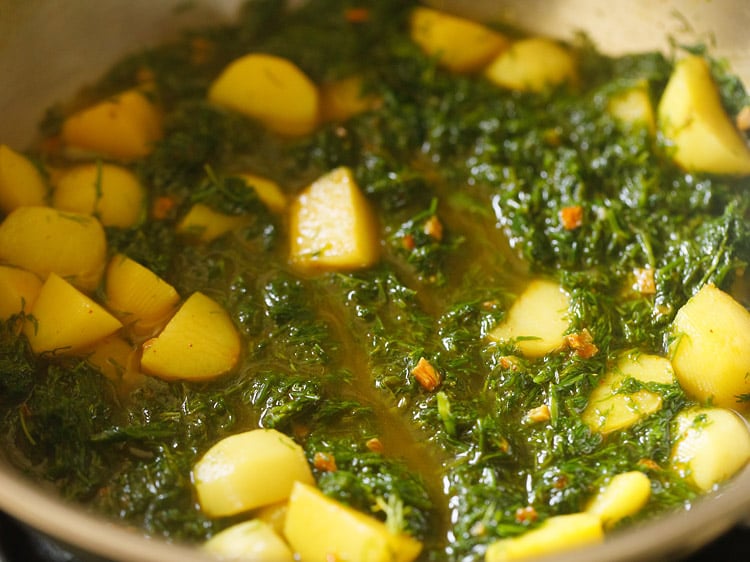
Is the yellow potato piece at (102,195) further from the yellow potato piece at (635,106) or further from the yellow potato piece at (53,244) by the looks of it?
the yellow potato piece at (635,106)

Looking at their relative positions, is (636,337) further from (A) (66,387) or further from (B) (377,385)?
(A) (66,387)

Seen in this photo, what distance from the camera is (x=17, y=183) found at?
386 centimetres

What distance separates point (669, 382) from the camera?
3389 mm

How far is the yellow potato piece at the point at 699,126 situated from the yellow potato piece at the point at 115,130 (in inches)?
108

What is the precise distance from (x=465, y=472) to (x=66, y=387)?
165 cm

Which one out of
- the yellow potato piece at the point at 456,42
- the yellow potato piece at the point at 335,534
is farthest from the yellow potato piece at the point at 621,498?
the yellow potato piece at the point at 456,42

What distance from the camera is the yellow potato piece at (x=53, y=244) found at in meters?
3.62

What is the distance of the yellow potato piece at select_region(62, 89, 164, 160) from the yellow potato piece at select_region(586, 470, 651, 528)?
2.83 m

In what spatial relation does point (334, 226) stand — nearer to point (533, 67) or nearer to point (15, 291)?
point (15, 291)

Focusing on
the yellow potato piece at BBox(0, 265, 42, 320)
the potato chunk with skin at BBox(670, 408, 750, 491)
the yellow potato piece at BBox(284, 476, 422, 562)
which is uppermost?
the potato chunk with skin at BBox(670, 408, 750, 491)

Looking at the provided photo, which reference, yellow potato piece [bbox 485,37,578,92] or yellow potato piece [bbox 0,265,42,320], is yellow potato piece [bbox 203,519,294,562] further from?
yellow potato piece [bbox 485,37,578,92]

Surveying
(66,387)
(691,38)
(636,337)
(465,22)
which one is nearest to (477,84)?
(465,22)

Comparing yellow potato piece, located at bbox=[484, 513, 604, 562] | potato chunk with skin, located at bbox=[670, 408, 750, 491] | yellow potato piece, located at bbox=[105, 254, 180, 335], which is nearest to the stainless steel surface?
yellow potato piece, located at bbox=[105, 254, 180, 335]

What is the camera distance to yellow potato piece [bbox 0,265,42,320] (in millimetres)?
3410
